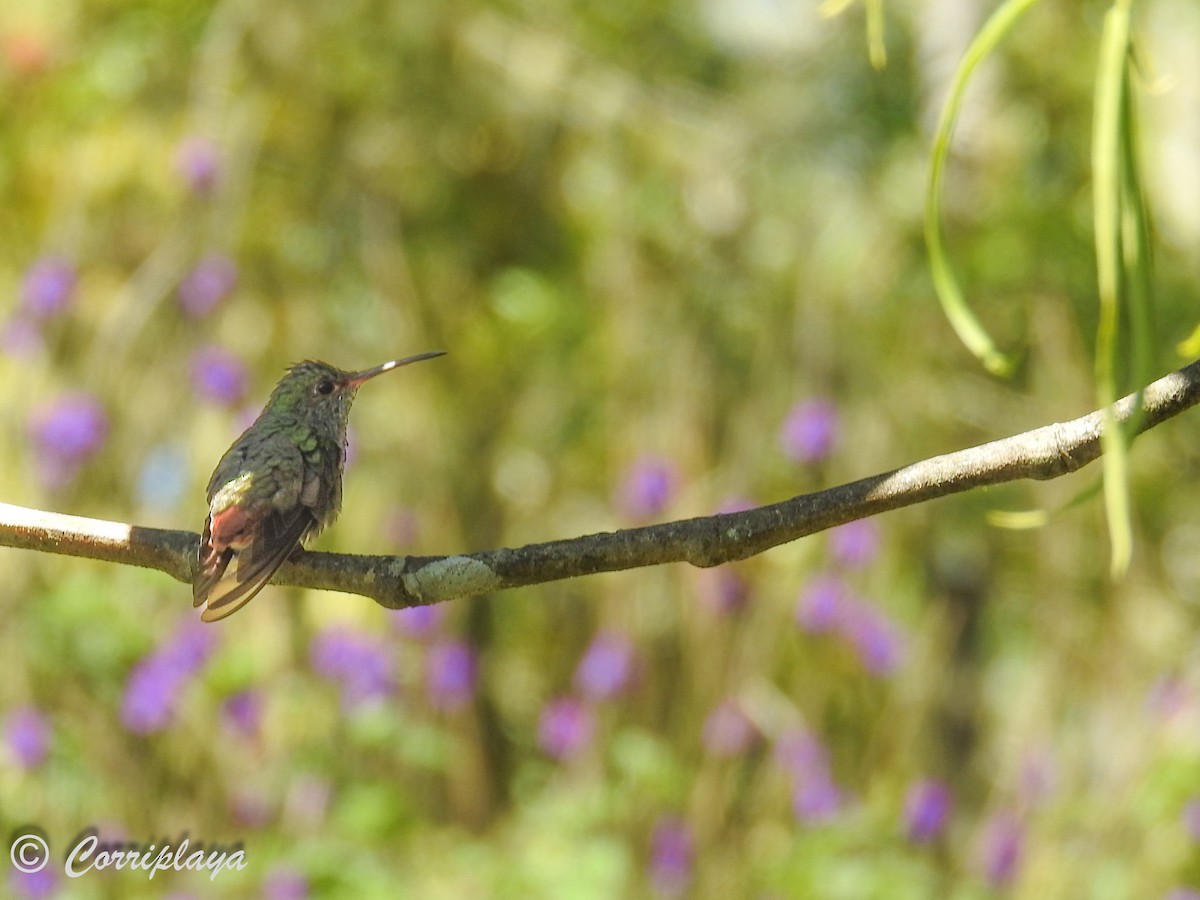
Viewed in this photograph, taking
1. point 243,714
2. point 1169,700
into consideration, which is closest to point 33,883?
point 243,714

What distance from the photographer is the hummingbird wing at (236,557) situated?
195 cm

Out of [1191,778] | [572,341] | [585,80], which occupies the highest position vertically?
[585,80]

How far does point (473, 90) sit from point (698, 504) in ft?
5.75

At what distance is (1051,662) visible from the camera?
13.3 feet

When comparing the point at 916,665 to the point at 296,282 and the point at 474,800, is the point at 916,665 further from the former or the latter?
the point at 296,282

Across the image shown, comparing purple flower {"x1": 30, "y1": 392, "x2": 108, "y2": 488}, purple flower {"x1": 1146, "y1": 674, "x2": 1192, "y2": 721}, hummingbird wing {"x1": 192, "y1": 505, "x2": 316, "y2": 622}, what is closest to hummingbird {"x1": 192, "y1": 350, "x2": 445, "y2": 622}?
hummingbird wing {"x1": 192, "y1": 505, "x2": 316, "y2": 622}

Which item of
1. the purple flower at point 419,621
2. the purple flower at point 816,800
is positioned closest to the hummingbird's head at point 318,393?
the purple flower at point 419,621

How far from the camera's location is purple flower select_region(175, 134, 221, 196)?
4.18m

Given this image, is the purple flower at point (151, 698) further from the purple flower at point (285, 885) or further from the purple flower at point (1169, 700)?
the purple flower at point (1169, 700)

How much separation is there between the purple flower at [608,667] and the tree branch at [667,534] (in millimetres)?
2061

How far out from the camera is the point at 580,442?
4707 mm

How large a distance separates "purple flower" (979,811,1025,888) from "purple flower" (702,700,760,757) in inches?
25.3

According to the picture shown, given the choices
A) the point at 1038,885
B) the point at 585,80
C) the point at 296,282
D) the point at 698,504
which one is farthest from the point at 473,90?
the point at 1038,885

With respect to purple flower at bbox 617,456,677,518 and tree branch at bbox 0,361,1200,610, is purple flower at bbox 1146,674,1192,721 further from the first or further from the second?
tree branch at bbox 0,361,1200,610
